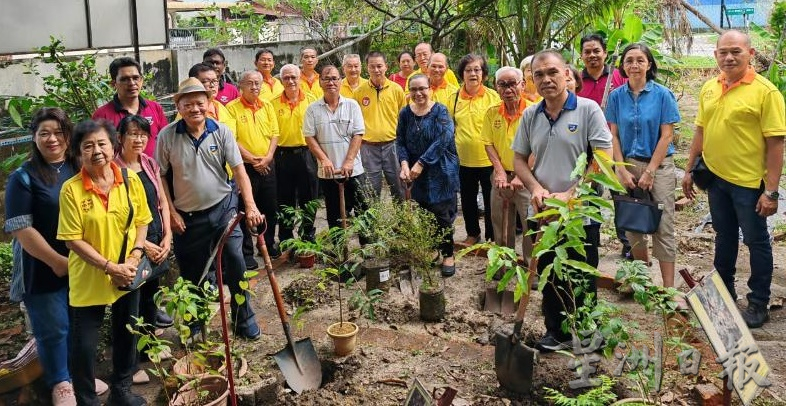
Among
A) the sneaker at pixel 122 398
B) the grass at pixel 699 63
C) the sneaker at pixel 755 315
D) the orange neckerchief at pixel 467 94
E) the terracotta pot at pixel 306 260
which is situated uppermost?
the grass at pixel 699 63

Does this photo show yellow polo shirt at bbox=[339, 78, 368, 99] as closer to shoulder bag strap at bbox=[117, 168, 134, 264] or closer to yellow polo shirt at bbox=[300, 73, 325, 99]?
yellow polo shirt at bbox=[300, 73, 325, 99]

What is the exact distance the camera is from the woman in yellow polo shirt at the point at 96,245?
3.43 metres

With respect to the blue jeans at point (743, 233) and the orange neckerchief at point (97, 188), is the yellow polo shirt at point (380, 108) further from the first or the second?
the orange neckerchief at point (97, 188)

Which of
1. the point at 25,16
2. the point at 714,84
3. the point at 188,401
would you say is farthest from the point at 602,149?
the point at 25,16

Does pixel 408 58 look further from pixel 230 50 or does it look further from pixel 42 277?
pixel 42 277

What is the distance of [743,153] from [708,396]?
1.68 metres

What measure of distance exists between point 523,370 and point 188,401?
1835mm

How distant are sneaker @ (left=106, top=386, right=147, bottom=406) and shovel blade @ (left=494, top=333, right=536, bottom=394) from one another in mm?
2065

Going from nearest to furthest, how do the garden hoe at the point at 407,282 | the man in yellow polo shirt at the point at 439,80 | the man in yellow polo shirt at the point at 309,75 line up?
the garden hoe at the point at 407,282, the man in yellow polo shirt at the point at 439,80, the man in yellow polo shirt at the point at 309,75

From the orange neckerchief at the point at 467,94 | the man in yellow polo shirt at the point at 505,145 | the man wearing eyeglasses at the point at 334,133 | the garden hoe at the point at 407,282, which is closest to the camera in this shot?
the man in yellow polo shirt at the point at 505,145

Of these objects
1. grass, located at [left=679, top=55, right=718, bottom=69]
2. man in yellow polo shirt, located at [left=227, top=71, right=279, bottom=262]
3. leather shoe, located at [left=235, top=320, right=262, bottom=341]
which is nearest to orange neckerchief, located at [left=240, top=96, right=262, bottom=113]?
man in yellow polo shirt, located at [left=227, top=71, right=279, bottom=262]

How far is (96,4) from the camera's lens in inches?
268

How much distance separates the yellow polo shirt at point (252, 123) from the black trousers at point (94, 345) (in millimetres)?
2434

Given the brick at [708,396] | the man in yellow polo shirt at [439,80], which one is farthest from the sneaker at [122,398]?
the man in yellow polo shirt at [439,80]
